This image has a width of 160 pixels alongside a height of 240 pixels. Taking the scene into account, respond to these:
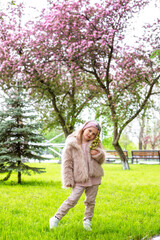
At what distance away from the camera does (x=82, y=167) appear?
3.72 meters

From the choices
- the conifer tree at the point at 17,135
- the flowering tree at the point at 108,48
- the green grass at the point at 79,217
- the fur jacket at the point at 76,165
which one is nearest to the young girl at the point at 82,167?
the fur jacket at the point at 76,165

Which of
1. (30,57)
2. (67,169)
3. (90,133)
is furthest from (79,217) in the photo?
(30,57)

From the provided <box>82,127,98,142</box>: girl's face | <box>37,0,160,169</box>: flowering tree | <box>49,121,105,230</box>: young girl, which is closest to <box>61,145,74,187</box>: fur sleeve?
A: <box>49,121,105,230</box>: young girl

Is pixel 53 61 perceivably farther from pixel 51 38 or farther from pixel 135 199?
pixel 135 199

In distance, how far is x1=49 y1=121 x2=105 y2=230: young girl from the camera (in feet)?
12.1

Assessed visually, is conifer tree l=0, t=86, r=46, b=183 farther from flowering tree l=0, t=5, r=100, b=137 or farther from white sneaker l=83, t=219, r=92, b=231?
white sneaker l=83, t=219, r=92, b=231

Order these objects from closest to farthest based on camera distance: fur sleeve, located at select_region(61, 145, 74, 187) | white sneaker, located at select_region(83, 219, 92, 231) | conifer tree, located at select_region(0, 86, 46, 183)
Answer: fur sleeve, located at select_region(61, 145, 74, 187)
white sneaker, located at select_region(83, 219, 92, 231)
conifer tree, located at select_region(0, 86, 46, 183)

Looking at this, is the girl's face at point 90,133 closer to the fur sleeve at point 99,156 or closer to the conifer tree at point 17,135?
the fur sleeve at point 99,156

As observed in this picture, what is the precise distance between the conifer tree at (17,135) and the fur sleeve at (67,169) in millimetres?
4836

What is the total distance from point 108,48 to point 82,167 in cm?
1061

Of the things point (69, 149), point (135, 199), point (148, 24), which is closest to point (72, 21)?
point (148, 24)

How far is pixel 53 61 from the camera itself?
43.5 feet

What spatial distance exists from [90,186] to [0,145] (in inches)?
219

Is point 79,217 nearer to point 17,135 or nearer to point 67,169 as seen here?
point 67,169
